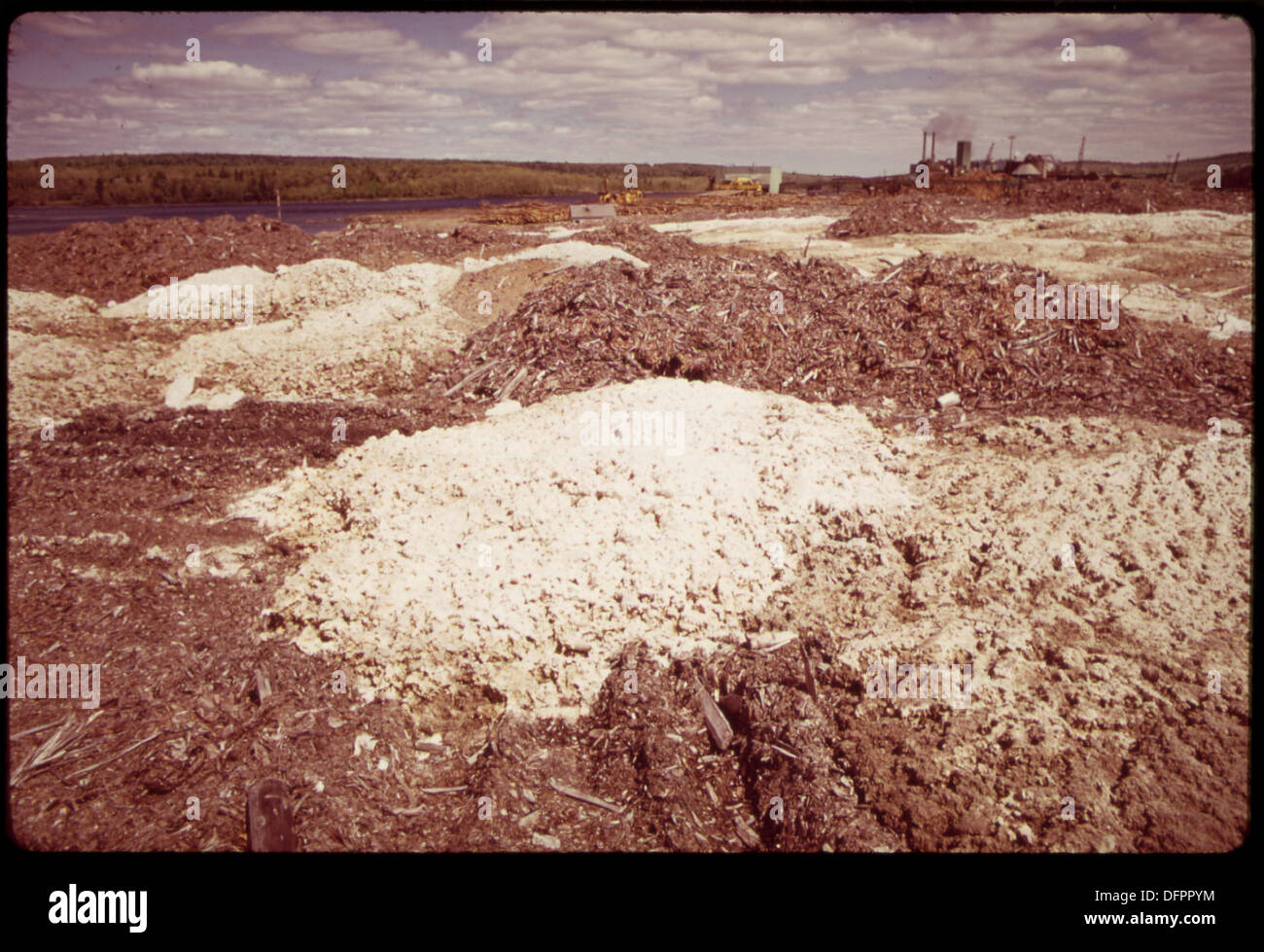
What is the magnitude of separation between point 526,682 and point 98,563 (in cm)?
383

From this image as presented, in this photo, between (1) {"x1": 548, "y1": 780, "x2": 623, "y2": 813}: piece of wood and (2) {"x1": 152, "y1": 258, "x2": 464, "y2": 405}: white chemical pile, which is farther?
(2) {"x1": 152, "y1": 258, "x2": 464, "y2": 405}: white chemical pile

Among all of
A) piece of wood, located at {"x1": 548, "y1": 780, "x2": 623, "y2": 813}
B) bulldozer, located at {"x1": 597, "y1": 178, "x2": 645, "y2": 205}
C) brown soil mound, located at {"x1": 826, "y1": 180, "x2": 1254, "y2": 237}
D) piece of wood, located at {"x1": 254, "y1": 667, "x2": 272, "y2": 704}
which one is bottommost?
piece of wood, located at {"x1": 548, "y1": 780, "x2": 623, "y2": 813}

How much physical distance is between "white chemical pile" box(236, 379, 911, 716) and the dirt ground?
0.05 m

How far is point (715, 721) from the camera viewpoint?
389cm

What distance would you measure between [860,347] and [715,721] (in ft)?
20.2

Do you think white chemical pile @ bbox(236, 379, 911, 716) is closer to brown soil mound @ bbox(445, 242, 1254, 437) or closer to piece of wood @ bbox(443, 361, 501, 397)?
brown soil mound @ bbox(445, 242, 1254, 437)

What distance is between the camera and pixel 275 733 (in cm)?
386

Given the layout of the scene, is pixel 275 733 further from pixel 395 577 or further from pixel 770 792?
pixel 770 792

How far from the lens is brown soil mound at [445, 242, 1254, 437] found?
7730mm

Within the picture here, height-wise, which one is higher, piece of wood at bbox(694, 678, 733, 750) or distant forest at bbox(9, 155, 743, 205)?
distant forest at bbox(9, 155, 743, 205)

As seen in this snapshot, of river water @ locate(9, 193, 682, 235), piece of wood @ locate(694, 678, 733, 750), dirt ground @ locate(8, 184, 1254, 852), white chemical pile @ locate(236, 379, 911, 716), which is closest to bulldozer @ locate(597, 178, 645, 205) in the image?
river water @ locate(9, 193, 682, 235)

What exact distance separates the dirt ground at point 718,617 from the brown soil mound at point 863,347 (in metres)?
0.05

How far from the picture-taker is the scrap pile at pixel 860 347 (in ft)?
25.4

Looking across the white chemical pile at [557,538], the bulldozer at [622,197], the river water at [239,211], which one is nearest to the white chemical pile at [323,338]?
the white chemical pile at [557,538]
